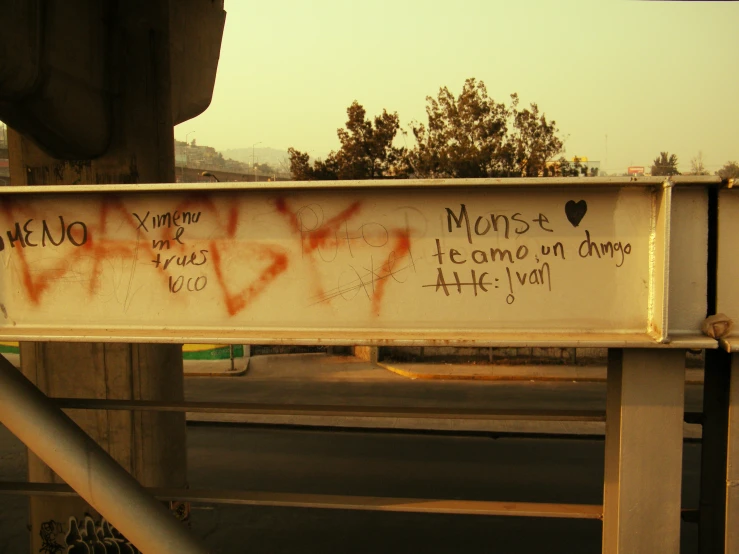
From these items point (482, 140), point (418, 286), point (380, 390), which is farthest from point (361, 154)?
point (418, 286)

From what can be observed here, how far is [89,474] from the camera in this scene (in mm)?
3482

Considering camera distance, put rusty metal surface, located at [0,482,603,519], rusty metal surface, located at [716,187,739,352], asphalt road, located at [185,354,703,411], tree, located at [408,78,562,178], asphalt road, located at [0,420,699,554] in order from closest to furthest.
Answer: rusty metal surface, located at [716,187,739,352] → rusty metal surface, located at [0,482,603,519] → asphalt road, located at [0,420,699,554] → asphalt road, located at [185,354,703,411] → tree, located at [408,78,562,178]

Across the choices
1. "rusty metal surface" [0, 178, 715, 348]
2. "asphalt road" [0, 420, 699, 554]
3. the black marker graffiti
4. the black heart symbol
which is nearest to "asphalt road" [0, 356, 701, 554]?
"asphalt road" [0, 420, 699, 554]

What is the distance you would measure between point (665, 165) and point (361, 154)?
20.3 m

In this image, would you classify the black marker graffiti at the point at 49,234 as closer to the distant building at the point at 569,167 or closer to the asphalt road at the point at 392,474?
the asphalt road at the point at 392,474

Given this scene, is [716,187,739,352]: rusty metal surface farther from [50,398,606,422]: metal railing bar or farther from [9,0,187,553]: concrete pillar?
[9,0,187,553]: concrete pillar

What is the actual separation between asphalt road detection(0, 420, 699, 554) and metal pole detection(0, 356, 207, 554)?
4274 millimetres

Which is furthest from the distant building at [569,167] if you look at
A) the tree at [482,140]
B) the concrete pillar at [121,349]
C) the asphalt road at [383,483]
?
the concrete pillar at [121,349]

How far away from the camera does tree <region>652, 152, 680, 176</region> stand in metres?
34.7

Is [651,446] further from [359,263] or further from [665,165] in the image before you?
[665,165]

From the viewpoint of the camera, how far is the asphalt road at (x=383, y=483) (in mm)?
7762

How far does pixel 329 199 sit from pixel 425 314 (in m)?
0.82

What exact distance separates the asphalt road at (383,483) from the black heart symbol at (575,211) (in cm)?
549

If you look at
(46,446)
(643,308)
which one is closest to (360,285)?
(643,308)
